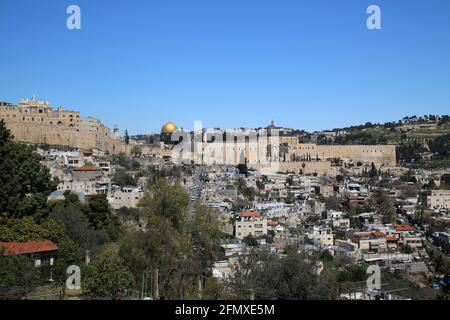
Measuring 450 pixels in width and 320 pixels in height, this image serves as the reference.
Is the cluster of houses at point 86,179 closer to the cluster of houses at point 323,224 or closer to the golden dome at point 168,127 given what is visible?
the cluster of houses at point 323,224

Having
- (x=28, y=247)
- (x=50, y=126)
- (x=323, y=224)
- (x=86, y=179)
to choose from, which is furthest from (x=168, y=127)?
(x=28, y=247)

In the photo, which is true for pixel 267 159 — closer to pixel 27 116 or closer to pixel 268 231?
pixel 27 116

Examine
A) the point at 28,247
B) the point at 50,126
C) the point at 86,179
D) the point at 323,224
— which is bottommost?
the point at 323,224

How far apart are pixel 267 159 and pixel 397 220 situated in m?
22.1

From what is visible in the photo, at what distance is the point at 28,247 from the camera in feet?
24.8

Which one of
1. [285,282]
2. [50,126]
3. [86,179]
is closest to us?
[285,282]

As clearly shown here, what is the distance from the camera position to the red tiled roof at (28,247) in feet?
24.2

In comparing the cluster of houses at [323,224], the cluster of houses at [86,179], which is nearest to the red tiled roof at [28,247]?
the cluster of houses at [323,224]

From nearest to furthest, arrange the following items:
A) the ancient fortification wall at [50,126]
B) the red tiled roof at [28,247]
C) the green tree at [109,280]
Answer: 1. the green tree at [109,280]
2. the red tiled roof at [28,247]
3. the ancient fortification wall at [50,126]

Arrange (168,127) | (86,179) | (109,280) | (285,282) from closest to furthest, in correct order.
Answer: (285,282), (109,280), (86,179), (168,127)

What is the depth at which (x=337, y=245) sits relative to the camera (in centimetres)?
1816

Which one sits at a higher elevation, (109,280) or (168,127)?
(168,127)

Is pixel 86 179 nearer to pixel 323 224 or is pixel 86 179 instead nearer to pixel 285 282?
pixel 323 224

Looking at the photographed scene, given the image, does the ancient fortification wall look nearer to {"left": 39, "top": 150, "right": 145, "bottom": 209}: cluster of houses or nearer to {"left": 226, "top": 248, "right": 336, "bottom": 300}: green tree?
{"left": 39, "top": 150, "right": 145, "bottom": 209}: cluster of houses
